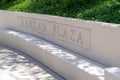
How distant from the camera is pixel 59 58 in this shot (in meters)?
7.00

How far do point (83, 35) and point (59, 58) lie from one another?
72cm

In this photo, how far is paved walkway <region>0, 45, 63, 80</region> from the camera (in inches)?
279

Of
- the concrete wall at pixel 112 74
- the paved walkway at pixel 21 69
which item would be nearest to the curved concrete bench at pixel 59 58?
the paved walkway at pixel 21 69

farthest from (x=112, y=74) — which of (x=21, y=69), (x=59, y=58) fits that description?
(x=21, y=69)

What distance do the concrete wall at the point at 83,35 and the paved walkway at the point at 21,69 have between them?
2.69 ft

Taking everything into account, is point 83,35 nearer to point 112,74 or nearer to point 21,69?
point 21,69

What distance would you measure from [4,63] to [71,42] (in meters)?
2.03

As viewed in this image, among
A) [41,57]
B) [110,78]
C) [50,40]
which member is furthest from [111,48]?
[50,40]

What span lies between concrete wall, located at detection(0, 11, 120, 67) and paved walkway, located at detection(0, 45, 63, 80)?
32.3 inches

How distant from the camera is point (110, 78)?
14.7 ft

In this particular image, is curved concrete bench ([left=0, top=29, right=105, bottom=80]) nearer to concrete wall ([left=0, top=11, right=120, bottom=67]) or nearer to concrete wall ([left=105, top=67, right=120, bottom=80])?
concrete wall ([left=0, top=11, right=120, bottom=67])

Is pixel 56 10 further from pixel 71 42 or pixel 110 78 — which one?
pixel 110 78

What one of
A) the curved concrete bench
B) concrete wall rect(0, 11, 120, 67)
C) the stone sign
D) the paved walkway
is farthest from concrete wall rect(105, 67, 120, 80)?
the paved walkway

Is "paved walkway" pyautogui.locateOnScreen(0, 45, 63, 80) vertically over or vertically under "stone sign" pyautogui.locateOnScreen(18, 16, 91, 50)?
under
